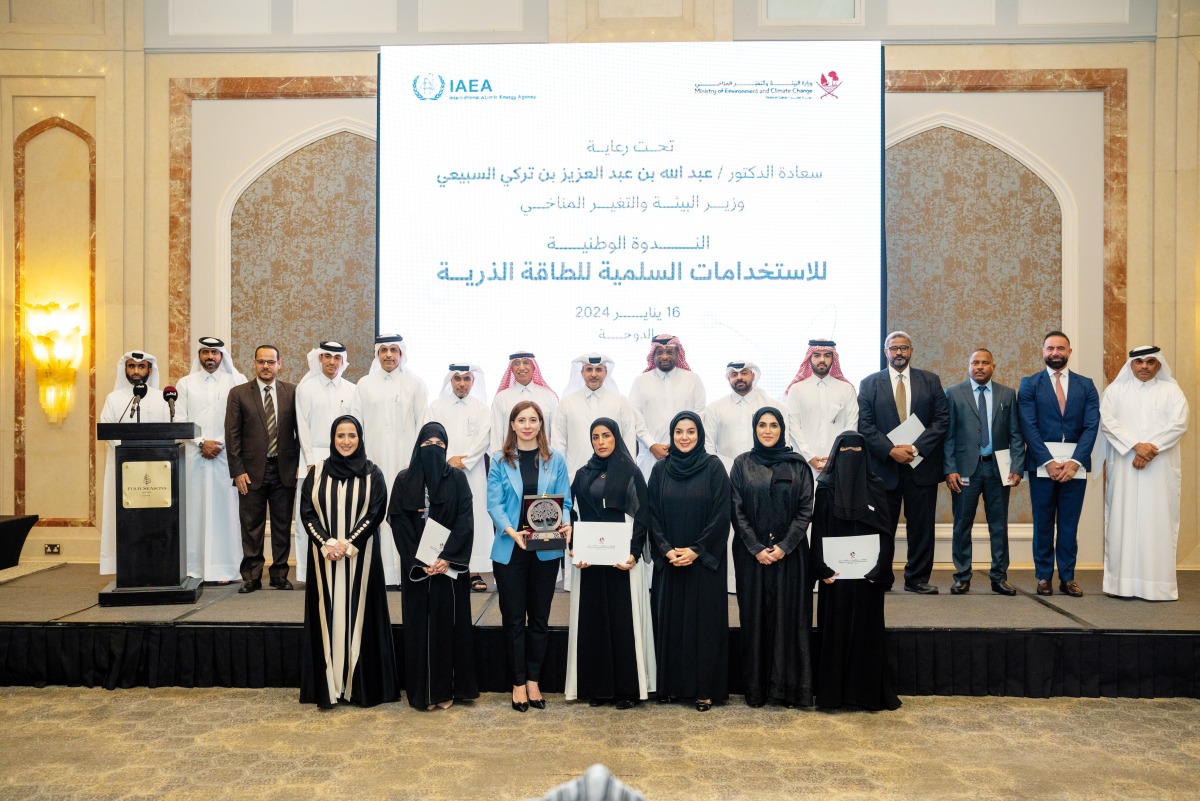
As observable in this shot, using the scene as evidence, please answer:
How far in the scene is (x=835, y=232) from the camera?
20.9 feet

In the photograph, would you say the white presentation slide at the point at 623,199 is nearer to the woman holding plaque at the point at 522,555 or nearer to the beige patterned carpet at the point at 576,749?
the woman holding plaque at the point at 522,555

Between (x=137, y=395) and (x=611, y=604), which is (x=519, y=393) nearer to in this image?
(x=611, y=604)

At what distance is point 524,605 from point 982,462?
296 cm

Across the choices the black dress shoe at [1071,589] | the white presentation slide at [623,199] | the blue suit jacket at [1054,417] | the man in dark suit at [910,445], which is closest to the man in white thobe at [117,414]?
the white presentation slide at [623,199]

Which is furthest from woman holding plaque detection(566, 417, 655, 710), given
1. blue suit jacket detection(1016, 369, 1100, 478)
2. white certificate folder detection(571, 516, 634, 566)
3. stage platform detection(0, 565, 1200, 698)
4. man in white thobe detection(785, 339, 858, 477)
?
blue suit jacket detection(1016, 369, 1100, 478)

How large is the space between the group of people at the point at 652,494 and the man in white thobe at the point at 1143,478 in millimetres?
12

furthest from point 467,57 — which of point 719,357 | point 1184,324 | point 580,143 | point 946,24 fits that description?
point 1184,324

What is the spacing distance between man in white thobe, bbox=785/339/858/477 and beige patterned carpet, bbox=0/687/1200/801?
5.79 feet

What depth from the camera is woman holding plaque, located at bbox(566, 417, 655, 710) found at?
4.29 metres

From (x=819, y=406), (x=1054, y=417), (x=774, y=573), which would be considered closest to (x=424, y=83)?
(x=819, y=406)

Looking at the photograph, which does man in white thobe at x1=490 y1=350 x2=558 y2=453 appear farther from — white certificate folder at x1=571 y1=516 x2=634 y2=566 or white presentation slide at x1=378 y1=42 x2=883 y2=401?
white certificate folder at x1=571 y1=516 x2=634 y2=566

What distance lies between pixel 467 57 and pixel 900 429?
12.5 feet

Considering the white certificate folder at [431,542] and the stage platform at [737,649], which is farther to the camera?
the stage platform at [737,649]

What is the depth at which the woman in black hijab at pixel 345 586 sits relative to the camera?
14.1 ft
